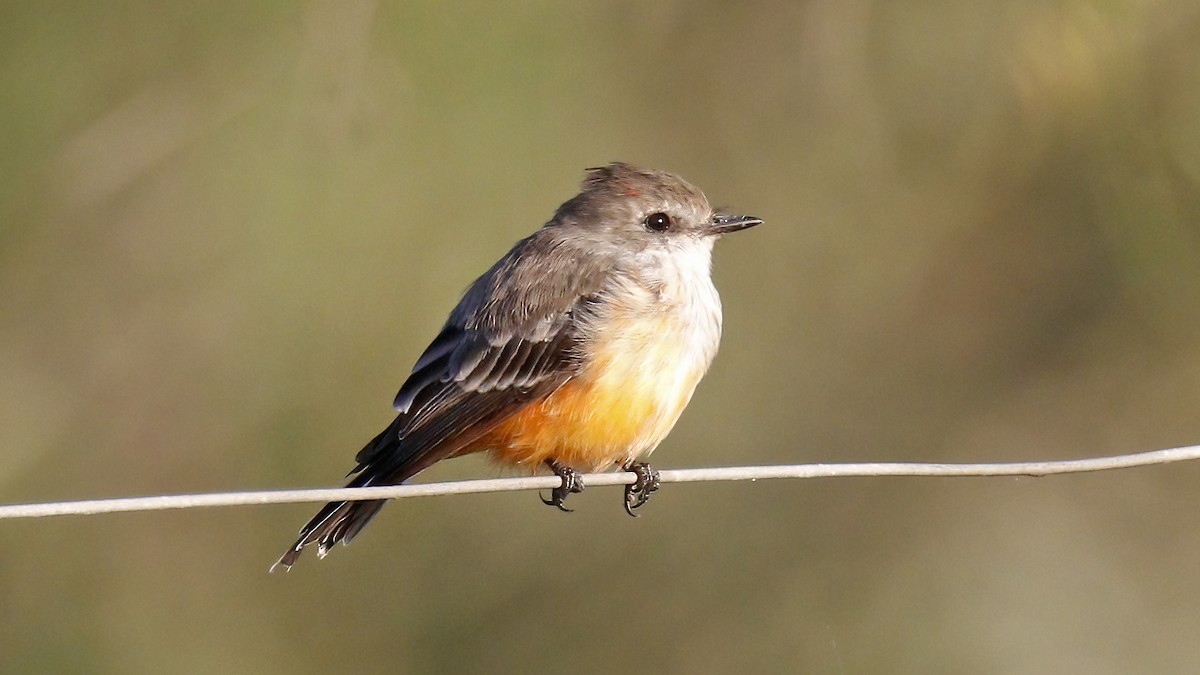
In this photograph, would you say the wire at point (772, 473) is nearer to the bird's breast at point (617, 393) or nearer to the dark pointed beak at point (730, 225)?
the bird's breast at point (617, 393)

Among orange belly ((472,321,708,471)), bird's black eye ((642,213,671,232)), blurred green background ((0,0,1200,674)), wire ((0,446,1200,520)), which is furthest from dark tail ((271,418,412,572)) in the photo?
blurred green background ((0,0,1200,674))

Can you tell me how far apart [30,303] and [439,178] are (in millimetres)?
1625

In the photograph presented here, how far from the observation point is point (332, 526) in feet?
14.1

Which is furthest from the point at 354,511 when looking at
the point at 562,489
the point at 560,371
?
the point at 560,371

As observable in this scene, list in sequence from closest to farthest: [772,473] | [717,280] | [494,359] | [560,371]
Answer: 1. [772,473]
2. [560,371]
3. [494,359]
4. [717,280]

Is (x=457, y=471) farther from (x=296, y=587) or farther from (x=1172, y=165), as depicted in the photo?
(x=1172, y=165)

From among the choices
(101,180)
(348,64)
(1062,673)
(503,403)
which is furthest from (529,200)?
(1062,673)

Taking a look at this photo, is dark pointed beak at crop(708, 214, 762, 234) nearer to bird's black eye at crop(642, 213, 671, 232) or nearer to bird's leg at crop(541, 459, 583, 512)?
bird's black eye at crop(642, 213, 671, 232)

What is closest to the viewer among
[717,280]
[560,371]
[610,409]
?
[610,409]

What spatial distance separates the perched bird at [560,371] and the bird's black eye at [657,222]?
0.20 feet

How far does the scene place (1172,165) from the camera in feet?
19.1

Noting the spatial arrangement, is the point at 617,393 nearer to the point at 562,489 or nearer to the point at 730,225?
the point at 562,489

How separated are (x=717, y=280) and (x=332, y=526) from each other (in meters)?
3.48

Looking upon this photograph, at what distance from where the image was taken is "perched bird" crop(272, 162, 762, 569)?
4.43 metres
